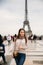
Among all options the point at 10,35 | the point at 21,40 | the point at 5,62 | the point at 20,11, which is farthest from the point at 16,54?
the point at 20,11

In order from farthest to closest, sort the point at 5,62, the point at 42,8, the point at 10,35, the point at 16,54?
the point at 42,8 → the point at 10,35 → the point at 5,62 → the point at 16,54

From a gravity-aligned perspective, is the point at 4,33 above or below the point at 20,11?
below

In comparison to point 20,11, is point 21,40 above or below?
below

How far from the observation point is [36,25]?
6.34 m

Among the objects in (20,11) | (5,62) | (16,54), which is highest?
(20,11)

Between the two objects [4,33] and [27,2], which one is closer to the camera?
[4,33]

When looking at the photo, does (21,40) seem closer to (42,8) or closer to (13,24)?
(13,24)

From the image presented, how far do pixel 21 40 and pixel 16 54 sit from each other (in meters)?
0.29

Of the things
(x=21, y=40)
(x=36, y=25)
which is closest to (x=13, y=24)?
(x=36, y=25)

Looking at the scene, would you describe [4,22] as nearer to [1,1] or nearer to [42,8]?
[1,1]

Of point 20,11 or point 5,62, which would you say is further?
point 20,11

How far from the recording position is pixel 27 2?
663cm

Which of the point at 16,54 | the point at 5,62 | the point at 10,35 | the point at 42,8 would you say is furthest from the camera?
the point at 42,8

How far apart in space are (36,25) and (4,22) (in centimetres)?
89
